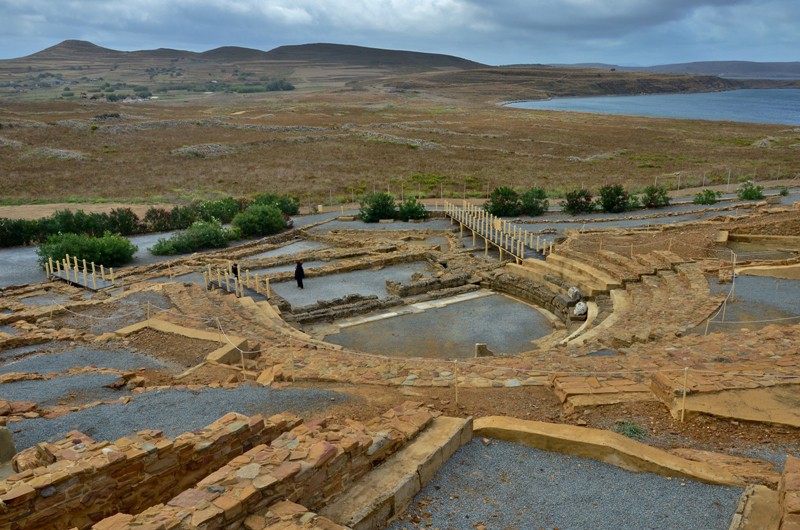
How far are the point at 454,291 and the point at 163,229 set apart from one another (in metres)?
19.4

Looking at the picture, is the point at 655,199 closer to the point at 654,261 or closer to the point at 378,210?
the point at 654,261

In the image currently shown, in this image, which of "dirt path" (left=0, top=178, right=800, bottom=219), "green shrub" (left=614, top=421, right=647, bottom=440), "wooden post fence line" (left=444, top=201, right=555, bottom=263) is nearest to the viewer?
"green shrub" (left=614, top=421, right=647, bottom=440)

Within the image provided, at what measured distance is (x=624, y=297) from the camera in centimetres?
1792

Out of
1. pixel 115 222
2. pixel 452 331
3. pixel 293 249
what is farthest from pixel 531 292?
pixel 115 222

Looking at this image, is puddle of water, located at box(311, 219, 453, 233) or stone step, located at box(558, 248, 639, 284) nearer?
stone step, located at box(558, 248, 639, 284)

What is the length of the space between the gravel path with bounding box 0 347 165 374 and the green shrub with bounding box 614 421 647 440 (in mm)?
9377

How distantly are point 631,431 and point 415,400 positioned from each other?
3.31 meters

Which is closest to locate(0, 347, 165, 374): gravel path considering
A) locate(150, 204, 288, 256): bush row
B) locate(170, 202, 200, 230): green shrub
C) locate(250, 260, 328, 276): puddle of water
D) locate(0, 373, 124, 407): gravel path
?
locate(0, 373, 124, 407): gravel path

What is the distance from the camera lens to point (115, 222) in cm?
3100

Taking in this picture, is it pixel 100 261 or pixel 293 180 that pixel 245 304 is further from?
pixel 293 180

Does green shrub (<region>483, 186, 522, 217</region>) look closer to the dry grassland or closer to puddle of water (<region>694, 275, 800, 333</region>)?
the dry grassland

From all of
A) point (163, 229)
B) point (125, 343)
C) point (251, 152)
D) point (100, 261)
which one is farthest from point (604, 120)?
point (125, 343)

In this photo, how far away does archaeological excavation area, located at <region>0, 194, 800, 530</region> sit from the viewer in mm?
5957

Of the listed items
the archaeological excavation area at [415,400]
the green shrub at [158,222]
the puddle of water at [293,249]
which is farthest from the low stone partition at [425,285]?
the green shrub at [158,222]
